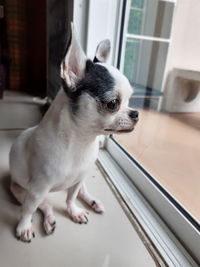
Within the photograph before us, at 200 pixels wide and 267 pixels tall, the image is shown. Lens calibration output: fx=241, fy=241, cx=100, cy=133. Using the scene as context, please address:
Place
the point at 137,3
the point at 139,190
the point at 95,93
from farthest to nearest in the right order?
the point at 137,3 < the point at 139,190 < the point at 95,93

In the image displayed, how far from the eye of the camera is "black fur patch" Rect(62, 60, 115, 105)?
1.72 ft

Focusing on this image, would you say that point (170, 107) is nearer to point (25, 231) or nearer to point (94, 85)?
point (94, 85)

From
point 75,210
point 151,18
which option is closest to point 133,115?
point 75,210

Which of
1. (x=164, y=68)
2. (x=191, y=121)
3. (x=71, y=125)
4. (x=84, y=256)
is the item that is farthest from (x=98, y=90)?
(x=164, y=68)

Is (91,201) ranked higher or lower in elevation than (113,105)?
lower

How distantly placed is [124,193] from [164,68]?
0.61 metres

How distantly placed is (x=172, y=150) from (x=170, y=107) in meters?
0.22

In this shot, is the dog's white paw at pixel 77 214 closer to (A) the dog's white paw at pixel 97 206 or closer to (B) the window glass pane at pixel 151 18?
(A) the dog's white paw at pixel 97 206

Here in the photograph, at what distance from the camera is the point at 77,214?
75cm

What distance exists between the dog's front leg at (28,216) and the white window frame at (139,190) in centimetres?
33

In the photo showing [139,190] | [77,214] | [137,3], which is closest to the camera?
[77,214]

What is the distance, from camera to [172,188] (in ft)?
2.66

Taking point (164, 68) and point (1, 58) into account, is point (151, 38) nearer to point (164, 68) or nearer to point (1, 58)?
point (164, 68)

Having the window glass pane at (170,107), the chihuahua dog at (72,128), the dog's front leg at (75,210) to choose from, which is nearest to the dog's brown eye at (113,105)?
the chihuahua dog at (72,128)
